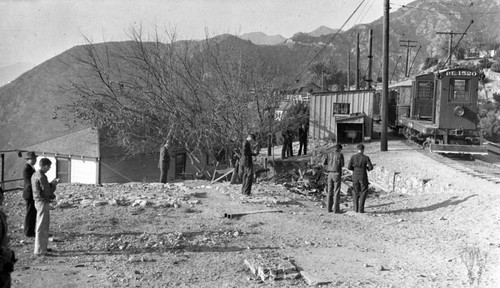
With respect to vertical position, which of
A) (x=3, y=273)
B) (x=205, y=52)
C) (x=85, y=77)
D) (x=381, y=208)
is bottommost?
(x=381, y=208)

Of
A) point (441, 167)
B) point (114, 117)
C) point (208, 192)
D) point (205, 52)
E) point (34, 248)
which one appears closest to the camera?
point (34, 248)

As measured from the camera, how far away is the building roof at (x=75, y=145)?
21.5m

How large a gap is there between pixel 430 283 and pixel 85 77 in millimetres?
18421

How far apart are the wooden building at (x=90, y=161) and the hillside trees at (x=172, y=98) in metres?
1.59

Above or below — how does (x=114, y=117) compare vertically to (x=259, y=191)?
above

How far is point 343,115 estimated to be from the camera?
84.2 ft

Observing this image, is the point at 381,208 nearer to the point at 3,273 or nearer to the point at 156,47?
the point at 3,273

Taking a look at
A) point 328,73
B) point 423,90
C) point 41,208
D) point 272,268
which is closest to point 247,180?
point 272,268

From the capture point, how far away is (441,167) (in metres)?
14.9

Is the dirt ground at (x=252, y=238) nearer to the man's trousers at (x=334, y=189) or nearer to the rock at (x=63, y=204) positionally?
the rock at (x=63, y=204)

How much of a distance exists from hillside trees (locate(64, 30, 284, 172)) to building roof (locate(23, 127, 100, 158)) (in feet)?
4.89

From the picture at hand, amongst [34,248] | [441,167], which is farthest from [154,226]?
[441,167]

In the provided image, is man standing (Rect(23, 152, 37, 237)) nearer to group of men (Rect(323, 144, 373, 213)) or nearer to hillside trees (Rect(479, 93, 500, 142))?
group of men (Rect(323, 144, 373, 213))

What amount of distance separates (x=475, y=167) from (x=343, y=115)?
34.5 feet
